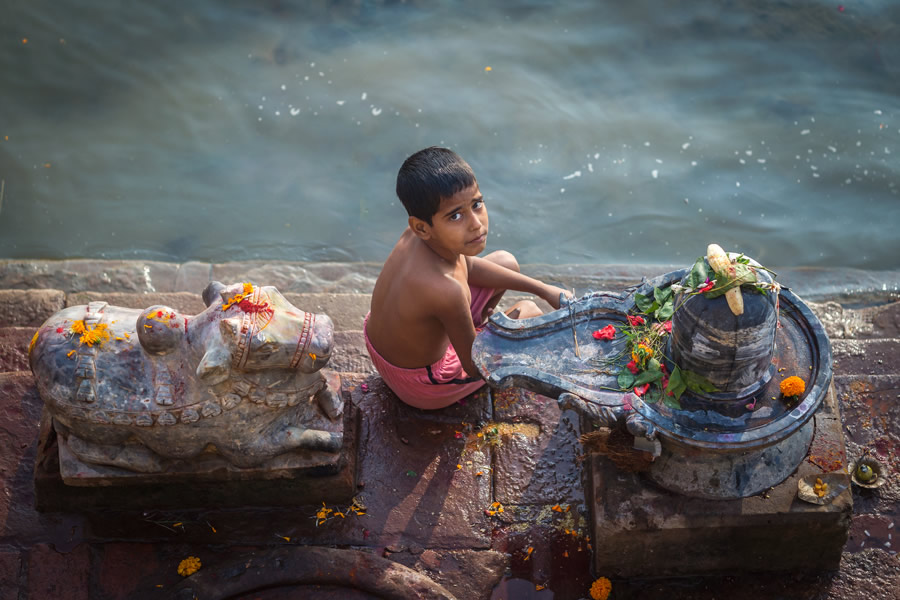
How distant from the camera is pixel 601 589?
10.9 ft

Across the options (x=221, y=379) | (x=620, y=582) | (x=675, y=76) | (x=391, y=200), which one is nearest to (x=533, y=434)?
(x=620, y=582)

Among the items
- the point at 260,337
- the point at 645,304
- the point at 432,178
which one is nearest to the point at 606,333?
the point at 645,304

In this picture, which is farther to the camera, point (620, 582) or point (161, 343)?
point (620, 582)

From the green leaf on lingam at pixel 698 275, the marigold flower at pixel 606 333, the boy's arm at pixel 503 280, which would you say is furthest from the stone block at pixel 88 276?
the green leaf on lingam at pixel 698 275

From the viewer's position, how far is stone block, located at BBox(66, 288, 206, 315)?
4566 millimetres

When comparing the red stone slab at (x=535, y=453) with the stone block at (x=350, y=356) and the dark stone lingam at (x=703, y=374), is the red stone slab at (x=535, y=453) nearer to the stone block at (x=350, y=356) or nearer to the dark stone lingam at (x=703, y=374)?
the dark stone lingam at (x=703, y=374)

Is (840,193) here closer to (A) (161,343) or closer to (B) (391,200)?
(B) (391,200)

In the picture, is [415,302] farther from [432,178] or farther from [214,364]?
[214,364]

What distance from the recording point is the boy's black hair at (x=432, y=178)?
3.23 metres

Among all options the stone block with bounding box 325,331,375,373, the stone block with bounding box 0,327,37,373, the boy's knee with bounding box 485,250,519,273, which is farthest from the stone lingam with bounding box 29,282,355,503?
the boy's knee with bounding box 485,250,519,273

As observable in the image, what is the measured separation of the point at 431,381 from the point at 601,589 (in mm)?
1172

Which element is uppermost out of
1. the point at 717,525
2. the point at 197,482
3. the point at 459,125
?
the point at 459,125

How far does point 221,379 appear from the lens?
301 centimetres

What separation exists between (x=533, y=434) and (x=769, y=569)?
118 centimetres
